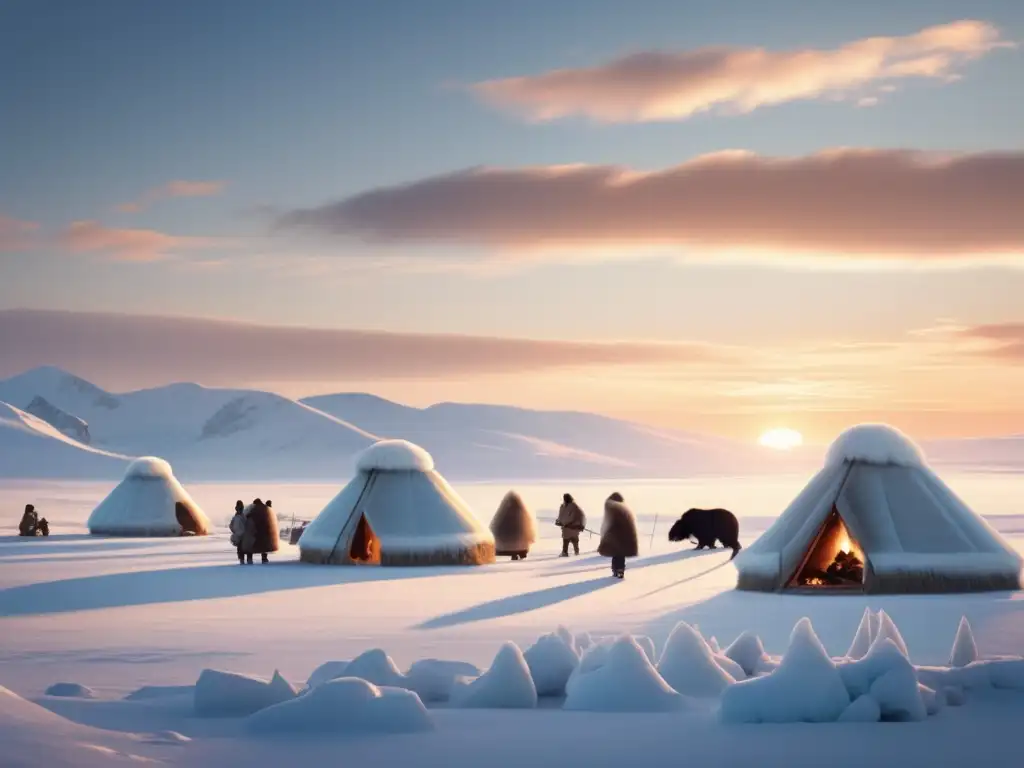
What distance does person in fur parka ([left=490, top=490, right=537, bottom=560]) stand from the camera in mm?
36594

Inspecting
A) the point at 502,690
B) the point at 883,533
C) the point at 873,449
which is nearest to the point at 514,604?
the point at 883,533

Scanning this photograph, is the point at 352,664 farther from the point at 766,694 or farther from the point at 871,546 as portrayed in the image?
the point at 871,546

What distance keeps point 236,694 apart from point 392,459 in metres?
20.9

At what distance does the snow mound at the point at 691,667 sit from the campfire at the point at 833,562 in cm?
Result: 1143

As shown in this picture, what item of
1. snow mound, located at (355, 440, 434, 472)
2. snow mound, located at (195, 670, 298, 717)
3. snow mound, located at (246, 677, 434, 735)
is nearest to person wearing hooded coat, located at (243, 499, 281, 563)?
snow mound, located at (355, 440, 434, 472)

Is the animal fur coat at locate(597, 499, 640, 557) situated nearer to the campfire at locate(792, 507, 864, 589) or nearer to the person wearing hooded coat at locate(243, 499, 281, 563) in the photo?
the campfire at locate(792, 507, 864, 589)

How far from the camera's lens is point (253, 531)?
1312 inches

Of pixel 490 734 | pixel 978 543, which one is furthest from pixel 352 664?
pixel 978 543

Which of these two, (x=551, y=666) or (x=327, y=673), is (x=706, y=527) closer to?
(x=551, y=666)

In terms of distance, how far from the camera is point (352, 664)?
13586 mm

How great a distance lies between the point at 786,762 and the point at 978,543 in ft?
51.7

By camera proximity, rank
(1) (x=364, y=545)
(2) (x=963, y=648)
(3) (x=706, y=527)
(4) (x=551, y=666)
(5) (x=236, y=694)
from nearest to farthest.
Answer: (5) (x=236, y=694)
(4) (x=551, y=666)
(2) (x=963, y=648)
(1) (x=364, y=545)
(3) (x=706, y=527)

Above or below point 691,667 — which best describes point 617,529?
above

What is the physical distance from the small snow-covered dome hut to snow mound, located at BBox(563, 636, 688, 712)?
34316 mm
